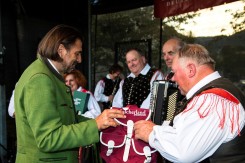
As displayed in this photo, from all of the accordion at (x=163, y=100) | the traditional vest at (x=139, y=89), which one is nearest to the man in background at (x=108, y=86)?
the traditional vest at (x=139, y=89)

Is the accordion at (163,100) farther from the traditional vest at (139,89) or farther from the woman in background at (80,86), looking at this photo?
the traditional vest at (139,89)

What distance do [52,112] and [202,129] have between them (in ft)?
2.49

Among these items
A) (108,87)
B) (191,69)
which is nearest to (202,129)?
(191,69)

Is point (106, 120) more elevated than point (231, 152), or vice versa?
point (106, 120)

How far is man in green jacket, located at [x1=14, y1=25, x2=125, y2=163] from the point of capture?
5.59 feet

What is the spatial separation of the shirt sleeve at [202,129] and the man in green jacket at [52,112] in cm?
38

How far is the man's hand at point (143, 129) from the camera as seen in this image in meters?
1.88

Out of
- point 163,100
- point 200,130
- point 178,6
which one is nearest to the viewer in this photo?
point 200,130

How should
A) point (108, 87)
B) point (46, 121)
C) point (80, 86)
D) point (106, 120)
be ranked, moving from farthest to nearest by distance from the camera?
1. point (108, 87)
2. point (80, 86)
3. point (106, 120)
4. point (46, 121)

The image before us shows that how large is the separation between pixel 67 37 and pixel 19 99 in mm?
432

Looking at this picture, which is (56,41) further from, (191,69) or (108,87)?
(108,87)

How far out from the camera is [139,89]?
13.6 feet

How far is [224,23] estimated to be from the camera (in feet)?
21.2

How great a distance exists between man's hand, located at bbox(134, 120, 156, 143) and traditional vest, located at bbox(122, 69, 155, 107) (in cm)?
212
